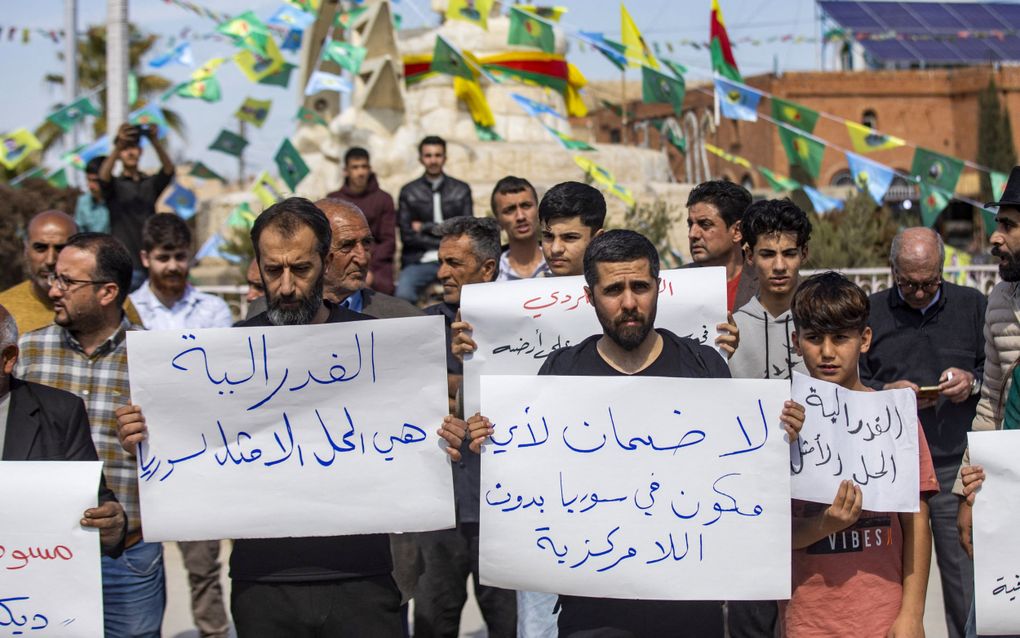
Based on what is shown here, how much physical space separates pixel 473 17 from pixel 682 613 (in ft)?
33.2

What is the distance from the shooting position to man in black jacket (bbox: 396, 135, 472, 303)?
359 inches

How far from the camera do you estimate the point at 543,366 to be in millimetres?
3607

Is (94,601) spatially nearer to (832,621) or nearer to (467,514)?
(467,514)

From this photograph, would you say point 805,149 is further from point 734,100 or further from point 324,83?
point 324,83

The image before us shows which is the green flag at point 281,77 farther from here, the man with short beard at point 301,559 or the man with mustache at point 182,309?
the man with short beard at point 301,559

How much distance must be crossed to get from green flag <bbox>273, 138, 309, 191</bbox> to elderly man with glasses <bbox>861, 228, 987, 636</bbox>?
29.4 ft

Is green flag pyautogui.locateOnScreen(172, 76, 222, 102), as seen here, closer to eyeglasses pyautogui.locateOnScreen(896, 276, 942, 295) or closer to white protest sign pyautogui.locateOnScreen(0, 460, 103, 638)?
eyeglasses pyautogui.locateOnScreen(896, 276, 942, 295)

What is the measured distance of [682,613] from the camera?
338 cm

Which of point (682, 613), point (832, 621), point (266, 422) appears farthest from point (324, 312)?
point (832, 621)

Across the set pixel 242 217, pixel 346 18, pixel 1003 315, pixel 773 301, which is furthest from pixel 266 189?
pixel 1003 315

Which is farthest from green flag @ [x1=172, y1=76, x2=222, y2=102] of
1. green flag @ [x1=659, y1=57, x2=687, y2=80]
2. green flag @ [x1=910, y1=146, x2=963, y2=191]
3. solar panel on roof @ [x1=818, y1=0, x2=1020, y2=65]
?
solar panel on roof @ [x1=818, y1=0, x2=1020, y2=65]

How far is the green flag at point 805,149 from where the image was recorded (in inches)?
442

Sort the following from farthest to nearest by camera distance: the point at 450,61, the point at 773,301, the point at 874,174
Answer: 1. the point at 450,61
2. the point at 874,174
3. the point at 773,301

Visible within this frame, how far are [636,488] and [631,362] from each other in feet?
1.18
